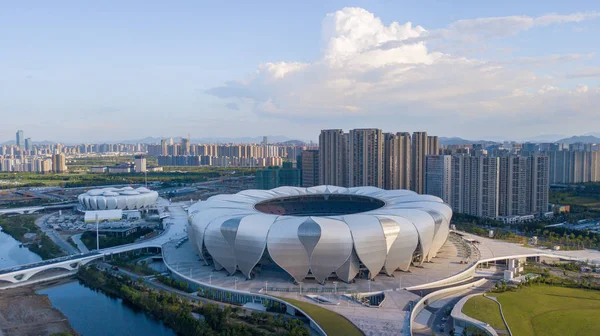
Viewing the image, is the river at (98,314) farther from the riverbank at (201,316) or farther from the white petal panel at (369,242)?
the white petal panel at (369,242)

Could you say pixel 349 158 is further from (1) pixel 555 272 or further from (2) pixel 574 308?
(2) pixel 574 308

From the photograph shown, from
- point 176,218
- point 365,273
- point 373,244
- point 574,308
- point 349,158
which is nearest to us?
point 574,308

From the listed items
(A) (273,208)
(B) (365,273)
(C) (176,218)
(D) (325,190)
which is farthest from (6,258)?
(B) (365,273)

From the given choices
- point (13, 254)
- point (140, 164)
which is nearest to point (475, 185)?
point (13, 254)

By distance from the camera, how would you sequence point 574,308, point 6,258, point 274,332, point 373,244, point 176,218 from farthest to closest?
point 176,218
point 6,258
point 373,244
point 574,308
point 274,332

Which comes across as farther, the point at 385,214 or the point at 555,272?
the point at 555,272

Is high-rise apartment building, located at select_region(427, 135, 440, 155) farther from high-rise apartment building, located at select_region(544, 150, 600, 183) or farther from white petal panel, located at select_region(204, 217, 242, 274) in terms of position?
white petal panel, located at select_region(204, 217, 242, 274)

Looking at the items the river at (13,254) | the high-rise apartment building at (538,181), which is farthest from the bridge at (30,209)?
the high-rise apartment building at (538,181)
